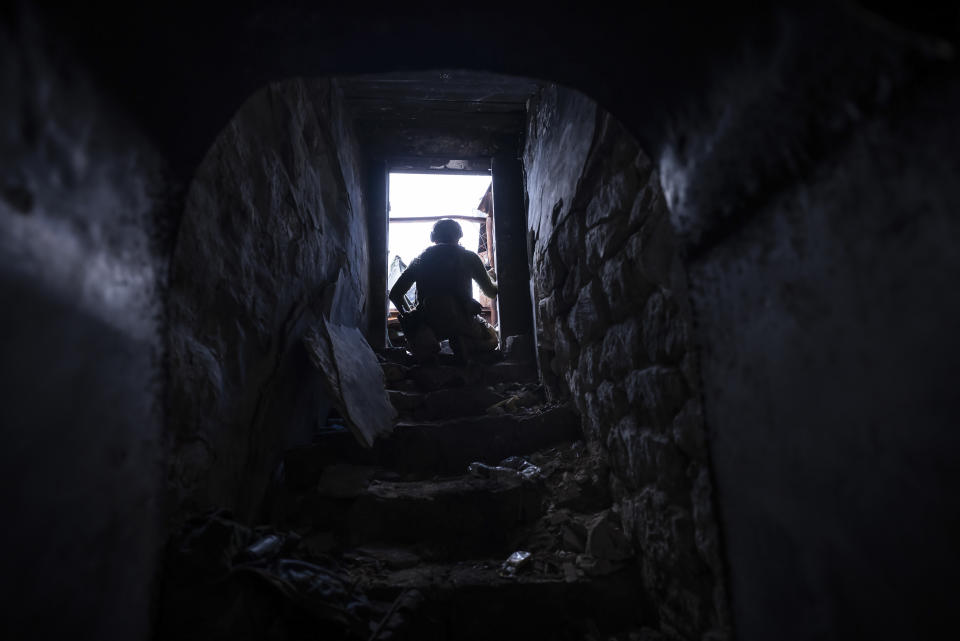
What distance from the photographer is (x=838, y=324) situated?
47cm

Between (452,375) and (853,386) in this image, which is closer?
(853,386)

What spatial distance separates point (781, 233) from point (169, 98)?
85 centimetres

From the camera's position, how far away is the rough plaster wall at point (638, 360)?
122 cm

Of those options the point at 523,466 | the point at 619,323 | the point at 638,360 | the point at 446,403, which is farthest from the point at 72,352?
the point at 446,403

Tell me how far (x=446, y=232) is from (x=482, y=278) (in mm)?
572

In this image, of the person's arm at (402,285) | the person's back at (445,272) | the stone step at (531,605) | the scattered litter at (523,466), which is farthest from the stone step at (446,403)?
the stone step at (531,605)

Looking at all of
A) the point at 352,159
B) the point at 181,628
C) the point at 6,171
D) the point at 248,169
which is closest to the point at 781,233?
the point at 6,171

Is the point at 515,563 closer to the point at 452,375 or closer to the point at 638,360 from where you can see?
the point at 638,360

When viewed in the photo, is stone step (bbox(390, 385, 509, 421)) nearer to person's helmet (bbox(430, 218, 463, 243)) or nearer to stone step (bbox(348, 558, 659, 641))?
stone step (bbox(348, 558, 659, 641))

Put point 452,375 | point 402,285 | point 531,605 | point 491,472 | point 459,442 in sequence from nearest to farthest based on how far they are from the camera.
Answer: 1. point 531,605
2. point 491,472
3. point 459,442
4. point 452,375
5. point 402,285

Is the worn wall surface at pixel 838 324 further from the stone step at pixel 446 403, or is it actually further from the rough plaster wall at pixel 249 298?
the stone step at pixel 446 403

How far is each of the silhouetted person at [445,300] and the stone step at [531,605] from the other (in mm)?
2267

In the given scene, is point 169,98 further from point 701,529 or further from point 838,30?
point 701,529

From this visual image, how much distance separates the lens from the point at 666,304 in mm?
1329
